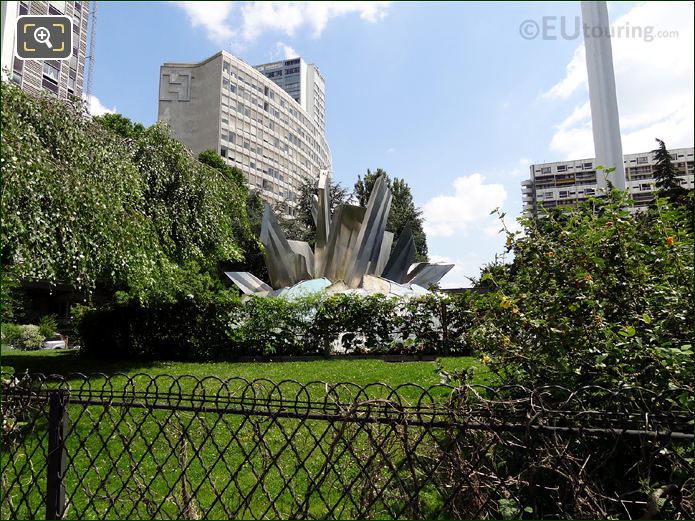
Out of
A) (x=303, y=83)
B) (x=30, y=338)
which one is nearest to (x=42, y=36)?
(x=30, y=338)

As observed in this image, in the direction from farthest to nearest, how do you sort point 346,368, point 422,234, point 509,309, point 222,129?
point 222,129
point 422,234
point 346,368
point 509,309

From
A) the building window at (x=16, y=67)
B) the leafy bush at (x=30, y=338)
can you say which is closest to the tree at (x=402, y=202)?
the leafy bush at (x=30, y=338)

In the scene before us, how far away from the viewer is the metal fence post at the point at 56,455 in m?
2.21

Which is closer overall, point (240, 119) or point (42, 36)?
point (42, 36)

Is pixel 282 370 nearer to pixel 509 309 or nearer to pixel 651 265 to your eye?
pixel 509 309

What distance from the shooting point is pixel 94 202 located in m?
5.73

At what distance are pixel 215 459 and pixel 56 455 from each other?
1.39 meters

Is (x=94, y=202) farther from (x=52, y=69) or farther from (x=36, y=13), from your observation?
(x=36, y=13)

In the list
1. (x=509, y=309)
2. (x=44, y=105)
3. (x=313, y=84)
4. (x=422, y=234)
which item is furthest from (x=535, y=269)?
(x=313, y=84)

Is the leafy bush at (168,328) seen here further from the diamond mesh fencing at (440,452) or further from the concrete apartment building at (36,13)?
the diamond mesh fencing at (440,452)

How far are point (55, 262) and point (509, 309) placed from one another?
5117 mm

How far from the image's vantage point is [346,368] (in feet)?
25.3

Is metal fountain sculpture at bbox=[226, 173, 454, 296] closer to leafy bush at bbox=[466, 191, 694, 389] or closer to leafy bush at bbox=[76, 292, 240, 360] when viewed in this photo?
leafy bush at bbox=[76, 292, 240, 360]

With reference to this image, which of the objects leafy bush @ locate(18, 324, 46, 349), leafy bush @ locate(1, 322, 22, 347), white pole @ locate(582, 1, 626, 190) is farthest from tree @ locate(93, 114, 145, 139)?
white pole @ locate(582, 1, 626, 190)
